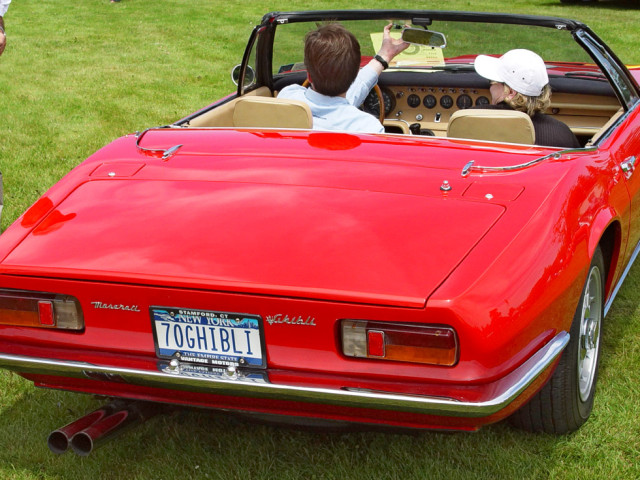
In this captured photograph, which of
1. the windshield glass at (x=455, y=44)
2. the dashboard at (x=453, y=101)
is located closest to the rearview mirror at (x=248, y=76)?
the windshield glass at (x=455, y=44)

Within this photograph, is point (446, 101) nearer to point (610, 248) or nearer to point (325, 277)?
point (610, 248)

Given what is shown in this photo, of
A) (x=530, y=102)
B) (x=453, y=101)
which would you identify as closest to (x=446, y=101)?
(x=453, y=101)

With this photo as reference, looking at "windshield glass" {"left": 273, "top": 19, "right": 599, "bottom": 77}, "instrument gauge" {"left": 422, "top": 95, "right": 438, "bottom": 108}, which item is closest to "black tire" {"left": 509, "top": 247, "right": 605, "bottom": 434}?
"windshield glass" {"left": 273, "top": 19, "right": 599, "bottom": 77}

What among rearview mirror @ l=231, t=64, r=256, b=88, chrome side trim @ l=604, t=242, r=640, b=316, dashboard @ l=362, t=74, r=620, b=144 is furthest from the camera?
rearview mirror @ l=231, t=64, r=256, b=88

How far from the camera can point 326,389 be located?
102 inches

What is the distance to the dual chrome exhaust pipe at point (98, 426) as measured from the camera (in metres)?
2.87

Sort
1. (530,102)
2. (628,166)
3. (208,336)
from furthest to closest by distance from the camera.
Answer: (530,102) < (628,166) < (208,336)

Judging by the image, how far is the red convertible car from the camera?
8.27 ft

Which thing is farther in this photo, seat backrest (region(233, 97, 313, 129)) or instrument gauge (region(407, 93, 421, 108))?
instrument gauge (region(407, 93, 421, 108))

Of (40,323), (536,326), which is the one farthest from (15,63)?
(536,326)

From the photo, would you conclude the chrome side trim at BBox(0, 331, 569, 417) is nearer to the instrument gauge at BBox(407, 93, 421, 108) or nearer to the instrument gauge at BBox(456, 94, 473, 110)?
the instrument gauge at BBox(456, 94, 473, 110)

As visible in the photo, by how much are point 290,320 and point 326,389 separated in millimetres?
228

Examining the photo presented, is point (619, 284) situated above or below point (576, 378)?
below

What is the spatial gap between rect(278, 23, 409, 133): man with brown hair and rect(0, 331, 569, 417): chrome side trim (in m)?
1.44
